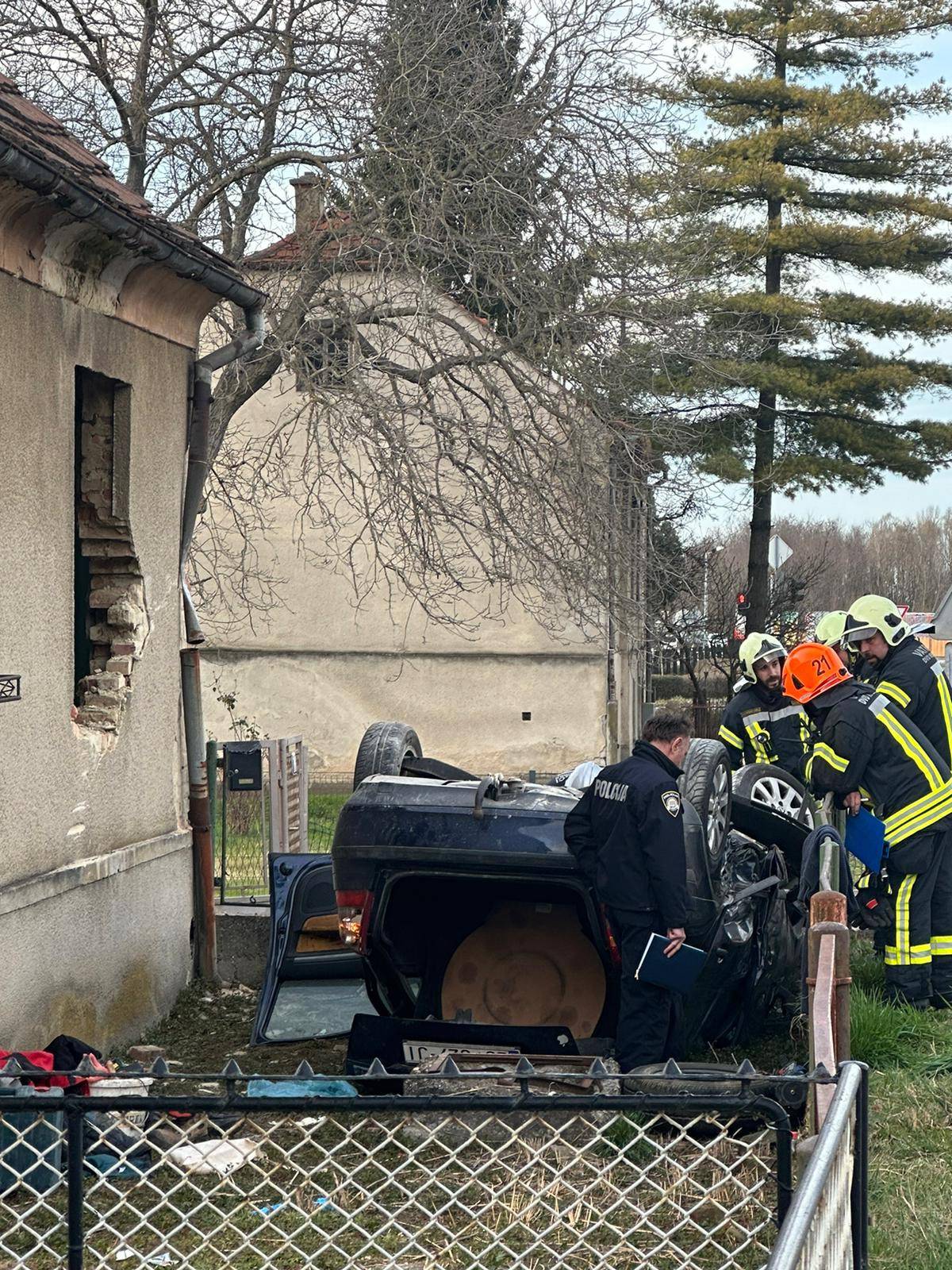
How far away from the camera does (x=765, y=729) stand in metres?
9.99

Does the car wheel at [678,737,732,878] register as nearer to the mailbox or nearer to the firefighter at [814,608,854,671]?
the firefighter at [814,608,854,671]

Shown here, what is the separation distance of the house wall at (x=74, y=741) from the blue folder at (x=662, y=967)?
261cm

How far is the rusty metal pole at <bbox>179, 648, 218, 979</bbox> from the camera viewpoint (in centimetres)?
904

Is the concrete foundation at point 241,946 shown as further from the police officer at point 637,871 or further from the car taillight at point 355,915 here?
the police officer at point 637,871

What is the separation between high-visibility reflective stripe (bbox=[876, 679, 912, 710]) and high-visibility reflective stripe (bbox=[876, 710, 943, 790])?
226mm

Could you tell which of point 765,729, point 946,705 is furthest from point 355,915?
point 765,729

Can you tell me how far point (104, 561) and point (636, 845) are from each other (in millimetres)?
3873

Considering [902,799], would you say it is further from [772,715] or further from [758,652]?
[758,652]

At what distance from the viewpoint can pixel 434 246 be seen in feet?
38.6

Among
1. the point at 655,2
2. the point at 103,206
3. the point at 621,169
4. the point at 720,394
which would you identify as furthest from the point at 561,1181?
the point at 720,394

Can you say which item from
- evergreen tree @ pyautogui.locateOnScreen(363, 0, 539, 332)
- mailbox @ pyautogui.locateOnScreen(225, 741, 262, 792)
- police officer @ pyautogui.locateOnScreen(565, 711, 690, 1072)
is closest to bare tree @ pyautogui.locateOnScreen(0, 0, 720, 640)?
evergreen tree @ pyautogui.locateOnScreen(363, 0, 539, 332)

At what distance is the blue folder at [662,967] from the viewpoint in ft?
19.4

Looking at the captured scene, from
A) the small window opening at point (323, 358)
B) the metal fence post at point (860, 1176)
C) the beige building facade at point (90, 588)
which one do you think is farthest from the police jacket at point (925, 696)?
the metal fence post at point (860, 1176)

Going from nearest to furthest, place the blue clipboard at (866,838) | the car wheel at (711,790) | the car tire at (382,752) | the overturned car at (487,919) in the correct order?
the overturned car at (487,919)
the car wheel at (711,790)
the car tire at (382,752)
the blue clipboard at (866,838)
